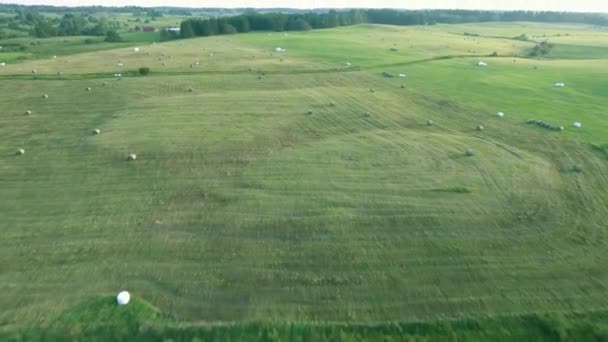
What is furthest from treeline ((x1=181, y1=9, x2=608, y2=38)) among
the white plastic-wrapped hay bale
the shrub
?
the white plastic-wrapped hay bale

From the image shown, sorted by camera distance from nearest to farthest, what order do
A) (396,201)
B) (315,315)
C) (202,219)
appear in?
(315,315)
(202,219)
(396,201)

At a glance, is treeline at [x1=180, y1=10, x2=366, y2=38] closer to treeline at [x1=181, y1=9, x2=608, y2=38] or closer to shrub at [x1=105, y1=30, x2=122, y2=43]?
treeline at [x1=181, y1=9, x2=608, y2=38]

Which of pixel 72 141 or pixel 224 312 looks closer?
pixel 224 312

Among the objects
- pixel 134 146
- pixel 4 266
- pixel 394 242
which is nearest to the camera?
pixel 4 266

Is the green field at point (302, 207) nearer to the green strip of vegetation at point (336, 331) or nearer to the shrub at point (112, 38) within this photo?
the green strip of vegetation at point (336, 331)

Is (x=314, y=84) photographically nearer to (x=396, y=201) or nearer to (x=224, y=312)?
(x=396, y=201)

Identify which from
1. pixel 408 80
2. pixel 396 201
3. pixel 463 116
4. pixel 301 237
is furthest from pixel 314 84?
pixel 301 237

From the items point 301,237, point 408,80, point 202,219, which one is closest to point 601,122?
point 408,80
